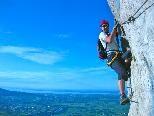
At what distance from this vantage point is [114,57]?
13.9m

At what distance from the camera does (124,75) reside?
14.0 meters

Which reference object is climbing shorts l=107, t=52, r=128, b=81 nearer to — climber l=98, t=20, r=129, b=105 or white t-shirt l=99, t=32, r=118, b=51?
climber l=98, t=20, r=129, b=105

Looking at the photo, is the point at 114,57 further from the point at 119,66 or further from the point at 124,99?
the point at 124,99

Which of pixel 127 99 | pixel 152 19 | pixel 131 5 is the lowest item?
pixel 127 99

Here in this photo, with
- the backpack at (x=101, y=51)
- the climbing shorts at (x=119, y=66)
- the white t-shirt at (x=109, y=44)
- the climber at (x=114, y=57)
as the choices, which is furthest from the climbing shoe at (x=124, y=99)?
the white t-shirt at (x=109, y=44)

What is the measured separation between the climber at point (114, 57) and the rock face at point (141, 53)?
483 millimetres

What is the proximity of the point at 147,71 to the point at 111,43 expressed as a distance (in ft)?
9.30

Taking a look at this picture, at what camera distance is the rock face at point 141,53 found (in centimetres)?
1111

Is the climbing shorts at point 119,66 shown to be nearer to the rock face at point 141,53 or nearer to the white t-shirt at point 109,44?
the white t-shirt at point 109,44

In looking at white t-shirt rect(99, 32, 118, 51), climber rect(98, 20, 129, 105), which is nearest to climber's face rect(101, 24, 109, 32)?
climber rect(98, 20, 129, 105)

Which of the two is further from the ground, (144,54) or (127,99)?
(144,54)

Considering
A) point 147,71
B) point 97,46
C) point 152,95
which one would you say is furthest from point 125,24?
point 152,95

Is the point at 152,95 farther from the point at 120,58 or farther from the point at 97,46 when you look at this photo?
the point at 97,46

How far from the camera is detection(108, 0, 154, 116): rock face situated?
36.4ft
